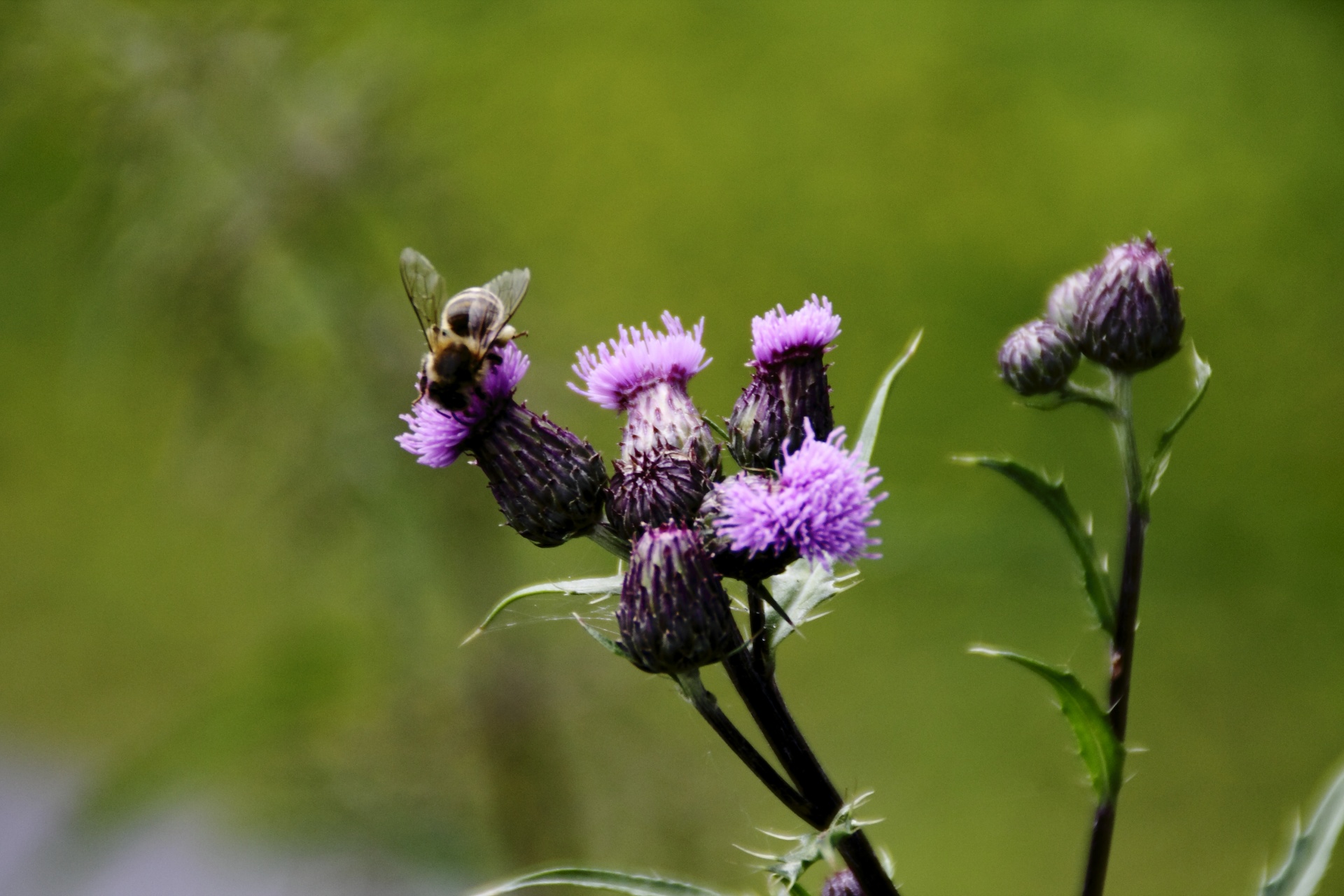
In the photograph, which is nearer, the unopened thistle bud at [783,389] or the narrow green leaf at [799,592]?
the narrow green leaf at [799,592]

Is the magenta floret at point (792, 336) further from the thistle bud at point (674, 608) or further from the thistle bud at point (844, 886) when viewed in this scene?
the thistle bud at point (844, 886)

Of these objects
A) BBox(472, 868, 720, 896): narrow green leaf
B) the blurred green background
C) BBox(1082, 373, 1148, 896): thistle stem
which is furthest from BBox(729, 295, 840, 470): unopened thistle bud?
the blurred green background

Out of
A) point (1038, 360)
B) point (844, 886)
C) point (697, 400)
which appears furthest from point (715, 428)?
point (697, 400)

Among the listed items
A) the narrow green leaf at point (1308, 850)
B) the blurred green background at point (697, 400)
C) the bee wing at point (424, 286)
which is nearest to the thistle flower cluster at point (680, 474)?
the bee wing at point (424, 286)

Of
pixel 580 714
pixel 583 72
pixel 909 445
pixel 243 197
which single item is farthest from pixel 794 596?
pixel 583 72

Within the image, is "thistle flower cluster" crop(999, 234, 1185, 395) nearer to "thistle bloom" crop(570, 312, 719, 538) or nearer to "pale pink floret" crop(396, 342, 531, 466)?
"thistle bloom" crop(570, 312, 719, 538)

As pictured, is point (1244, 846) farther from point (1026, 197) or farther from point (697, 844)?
point (1026, 197)
